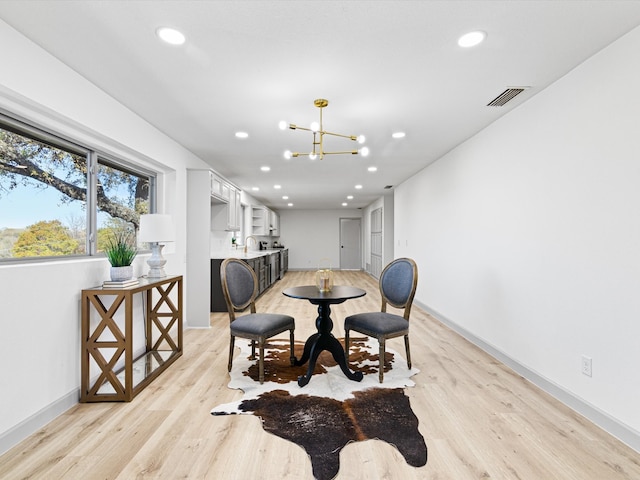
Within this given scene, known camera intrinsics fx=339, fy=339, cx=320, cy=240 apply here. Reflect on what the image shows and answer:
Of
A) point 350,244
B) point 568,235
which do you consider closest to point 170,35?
point 568,235

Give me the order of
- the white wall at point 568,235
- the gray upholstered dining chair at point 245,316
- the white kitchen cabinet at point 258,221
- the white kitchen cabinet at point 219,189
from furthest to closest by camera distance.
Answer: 1. the white kitchen cabinet at point 258,221
2. the white kitchen cabinet at point 219,189
3. the gray upholstered dining chair at point 245,316
4. the white wall at point 568,235

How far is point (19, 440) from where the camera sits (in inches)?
78.5

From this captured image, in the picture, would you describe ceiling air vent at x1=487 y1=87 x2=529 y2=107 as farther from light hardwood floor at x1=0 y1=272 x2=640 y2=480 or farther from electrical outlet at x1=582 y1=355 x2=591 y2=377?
light hardwood floor at x1=0 y1=272 x2=640 y2=480

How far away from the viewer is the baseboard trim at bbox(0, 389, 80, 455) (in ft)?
6.29

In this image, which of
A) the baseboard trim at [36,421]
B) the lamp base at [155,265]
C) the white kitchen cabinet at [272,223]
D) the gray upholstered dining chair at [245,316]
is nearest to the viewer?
the baseboard trim at [36,421]

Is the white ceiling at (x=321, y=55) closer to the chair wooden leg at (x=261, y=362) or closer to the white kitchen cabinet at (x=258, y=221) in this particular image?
the chair wooden leg at (x=261, y=362)

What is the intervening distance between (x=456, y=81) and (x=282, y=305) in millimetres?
4675

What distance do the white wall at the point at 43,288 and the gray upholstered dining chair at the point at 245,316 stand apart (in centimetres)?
102

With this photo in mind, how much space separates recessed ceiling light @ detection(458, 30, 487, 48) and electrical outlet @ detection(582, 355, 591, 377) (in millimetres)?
2191

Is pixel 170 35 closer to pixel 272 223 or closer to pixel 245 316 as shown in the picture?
pixel 245 316

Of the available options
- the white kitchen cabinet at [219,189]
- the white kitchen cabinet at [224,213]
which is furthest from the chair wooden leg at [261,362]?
the white kitchen cabinet at [224,213]

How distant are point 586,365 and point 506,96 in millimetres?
2155

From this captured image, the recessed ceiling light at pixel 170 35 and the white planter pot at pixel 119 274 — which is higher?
the recessed ceiling light at pixel 170 35

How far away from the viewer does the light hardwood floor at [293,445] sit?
5.71ft
